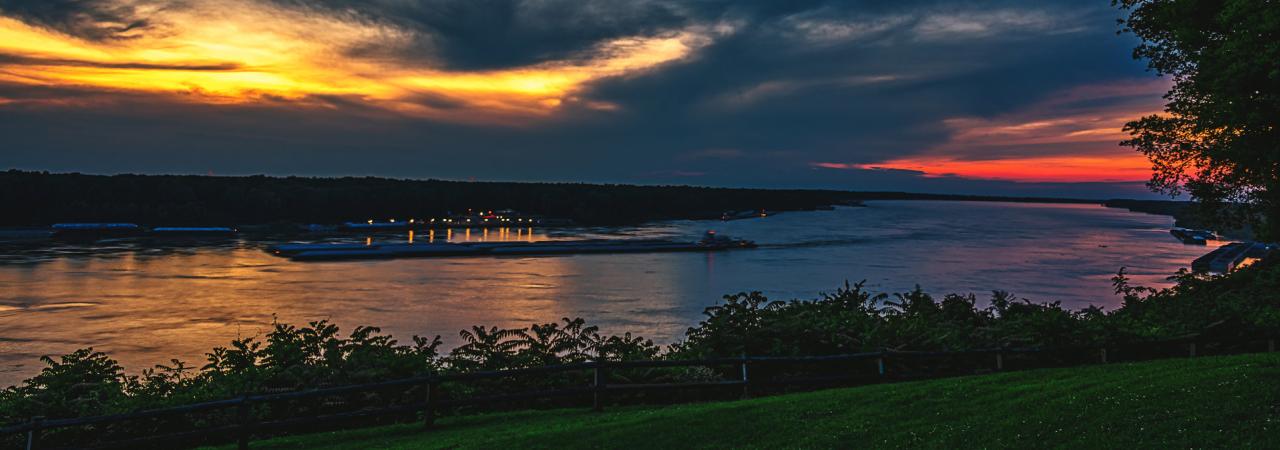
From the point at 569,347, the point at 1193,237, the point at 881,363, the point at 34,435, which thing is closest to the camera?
the point at 34,435

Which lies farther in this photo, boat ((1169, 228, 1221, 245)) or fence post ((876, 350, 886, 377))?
boat ((1169, 228, 1221, 245))

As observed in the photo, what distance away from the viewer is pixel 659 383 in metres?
16.0

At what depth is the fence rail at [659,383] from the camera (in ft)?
41.2

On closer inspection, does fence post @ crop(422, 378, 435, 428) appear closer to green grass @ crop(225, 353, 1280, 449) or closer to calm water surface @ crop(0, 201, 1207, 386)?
green grass @ crop(225, 353, 1280, 449)

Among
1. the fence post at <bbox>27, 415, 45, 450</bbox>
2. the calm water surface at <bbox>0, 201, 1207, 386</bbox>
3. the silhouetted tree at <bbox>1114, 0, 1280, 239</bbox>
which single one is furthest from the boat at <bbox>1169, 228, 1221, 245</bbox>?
the fence post at <bbox>27, 415, 45, 450</bbox>

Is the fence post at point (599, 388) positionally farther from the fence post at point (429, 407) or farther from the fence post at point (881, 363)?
the fence post at point (881, 363)

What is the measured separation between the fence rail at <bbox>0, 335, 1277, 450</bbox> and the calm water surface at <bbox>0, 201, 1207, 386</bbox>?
47.7 ft

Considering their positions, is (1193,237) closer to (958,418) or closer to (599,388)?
(958,418)

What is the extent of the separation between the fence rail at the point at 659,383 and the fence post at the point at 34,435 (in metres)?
0.01

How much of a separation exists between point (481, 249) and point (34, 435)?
9068cm

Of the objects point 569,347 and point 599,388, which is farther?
point 569,347

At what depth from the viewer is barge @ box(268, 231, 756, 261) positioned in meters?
95.2

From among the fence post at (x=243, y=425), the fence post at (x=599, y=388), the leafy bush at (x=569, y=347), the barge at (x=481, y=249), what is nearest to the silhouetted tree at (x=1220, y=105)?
the leafy bush at (x=569, y=347)

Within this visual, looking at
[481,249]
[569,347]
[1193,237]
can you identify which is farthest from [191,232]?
[1193,237]
